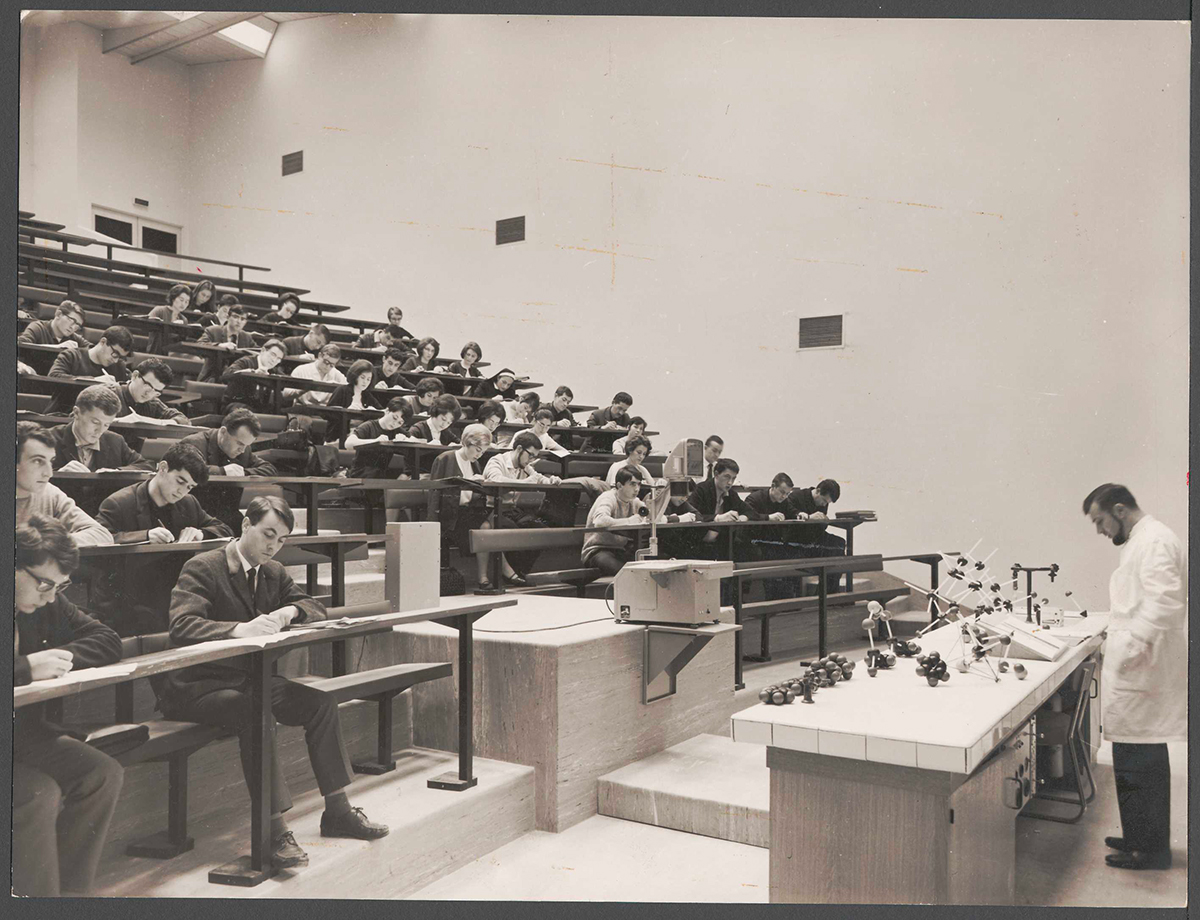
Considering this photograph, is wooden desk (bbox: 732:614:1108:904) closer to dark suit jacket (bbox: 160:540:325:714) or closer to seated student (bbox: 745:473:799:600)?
dark suit jacket (bbox: 160:540:325:714)

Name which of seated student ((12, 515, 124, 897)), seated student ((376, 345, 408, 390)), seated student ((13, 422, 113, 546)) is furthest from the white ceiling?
seated student ((376, 345, 408, 390))

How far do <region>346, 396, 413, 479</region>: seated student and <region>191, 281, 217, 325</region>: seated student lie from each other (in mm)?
1289

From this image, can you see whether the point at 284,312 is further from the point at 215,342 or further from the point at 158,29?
the point at 158,29

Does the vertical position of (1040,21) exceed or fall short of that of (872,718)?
it exceeds it

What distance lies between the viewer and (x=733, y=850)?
2.50 meters

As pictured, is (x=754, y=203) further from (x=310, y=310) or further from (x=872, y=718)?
(x=310, y=310)

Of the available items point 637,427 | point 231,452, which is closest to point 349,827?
point 231,452

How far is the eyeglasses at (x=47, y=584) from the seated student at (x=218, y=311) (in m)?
2.93

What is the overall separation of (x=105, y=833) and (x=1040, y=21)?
3168mm

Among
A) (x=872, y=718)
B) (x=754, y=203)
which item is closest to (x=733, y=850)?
(x=872, y=718)

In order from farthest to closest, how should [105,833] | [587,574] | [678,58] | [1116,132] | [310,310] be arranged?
[310,310] < [587,574] < [678,58] < [1116,132] < [105,833]

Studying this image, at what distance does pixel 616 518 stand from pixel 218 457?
1883mm

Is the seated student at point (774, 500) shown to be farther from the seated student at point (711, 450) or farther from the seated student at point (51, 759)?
the seated student at point (51, 759)

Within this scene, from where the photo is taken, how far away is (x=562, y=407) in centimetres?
514
